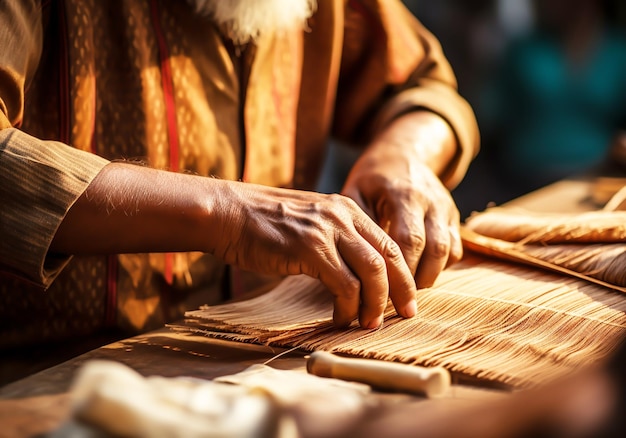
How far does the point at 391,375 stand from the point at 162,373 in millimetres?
287

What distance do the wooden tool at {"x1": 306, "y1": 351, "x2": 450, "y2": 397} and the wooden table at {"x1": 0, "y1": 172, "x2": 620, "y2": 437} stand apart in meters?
0.01

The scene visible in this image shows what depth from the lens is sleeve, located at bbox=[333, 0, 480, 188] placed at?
1.68 metres

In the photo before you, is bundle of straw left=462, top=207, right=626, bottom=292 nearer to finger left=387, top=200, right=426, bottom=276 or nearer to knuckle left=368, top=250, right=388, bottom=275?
finger left=387, top=200, right=426, bottom=276

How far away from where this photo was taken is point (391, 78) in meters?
1.78

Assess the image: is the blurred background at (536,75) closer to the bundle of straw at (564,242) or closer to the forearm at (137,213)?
the bundle of straw at (564,242)

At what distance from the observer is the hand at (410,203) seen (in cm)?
116

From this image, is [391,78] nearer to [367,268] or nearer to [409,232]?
[409,232]

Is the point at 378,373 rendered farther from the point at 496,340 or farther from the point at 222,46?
the point at 222,46

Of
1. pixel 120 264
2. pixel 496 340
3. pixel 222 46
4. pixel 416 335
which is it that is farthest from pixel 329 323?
pixel 222 46

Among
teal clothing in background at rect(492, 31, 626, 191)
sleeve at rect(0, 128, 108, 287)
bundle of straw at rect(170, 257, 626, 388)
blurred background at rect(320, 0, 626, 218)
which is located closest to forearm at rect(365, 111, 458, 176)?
bundle of straw at rect(170, 257, 626, 388)

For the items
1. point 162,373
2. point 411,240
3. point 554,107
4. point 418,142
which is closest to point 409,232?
point 411,240

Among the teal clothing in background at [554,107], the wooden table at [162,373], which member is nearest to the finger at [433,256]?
the wooden table at [162,373]

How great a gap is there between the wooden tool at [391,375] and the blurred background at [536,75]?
3.79 metres

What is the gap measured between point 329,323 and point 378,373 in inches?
10.7
